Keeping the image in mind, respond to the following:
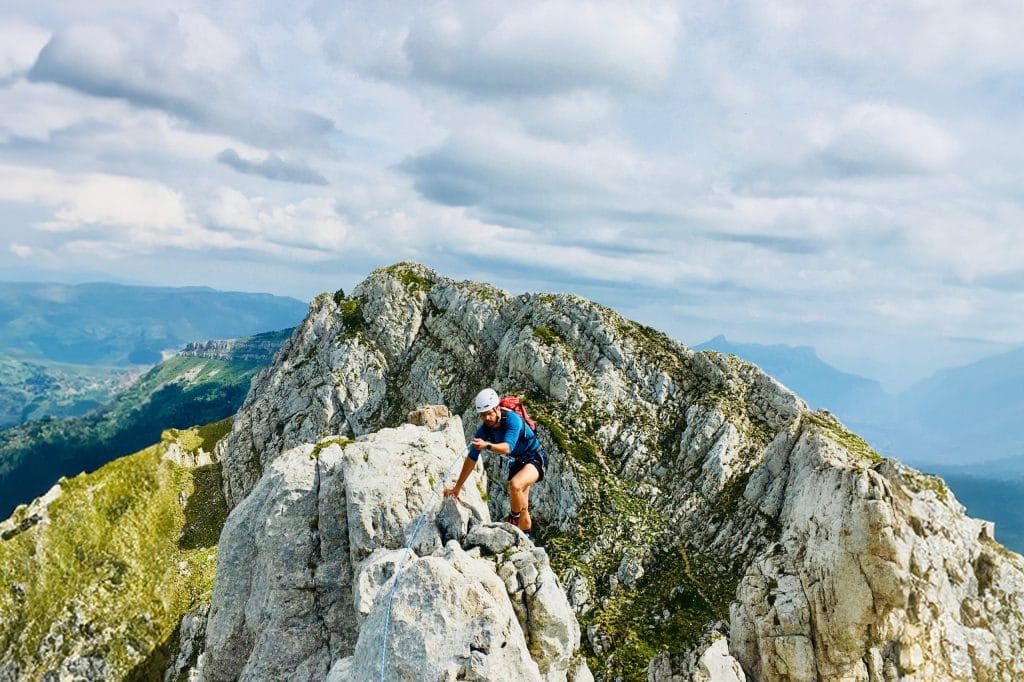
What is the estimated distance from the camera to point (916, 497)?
3759 cm

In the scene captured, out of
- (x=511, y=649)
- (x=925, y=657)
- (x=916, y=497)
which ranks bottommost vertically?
(x=925, y=657)

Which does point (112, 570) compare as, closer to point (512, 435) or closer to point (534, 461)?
point (534, 461)

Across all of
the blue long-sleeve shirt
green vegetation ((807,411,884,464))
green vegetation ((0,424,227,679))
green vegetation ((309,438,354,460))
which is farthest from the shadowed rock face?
green vegetation ((0,424,227,679))

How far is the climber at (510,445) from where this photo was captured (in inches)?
936

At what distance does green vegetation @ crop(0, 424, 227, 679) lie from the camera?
49531mm

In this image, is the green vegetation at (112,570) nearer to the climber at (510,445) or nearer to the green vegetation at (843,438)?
the climber at (510,445)

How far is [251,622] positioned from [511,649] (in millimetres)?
17298

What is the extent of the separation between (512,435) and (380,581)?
28.0 feet

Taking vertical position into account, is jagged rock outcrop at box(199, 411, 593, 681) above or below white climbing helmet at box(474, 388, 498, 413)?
below

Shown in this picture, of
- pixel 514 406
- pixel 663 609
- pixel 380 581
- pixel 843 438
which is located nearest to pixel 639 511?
pixel 663 609

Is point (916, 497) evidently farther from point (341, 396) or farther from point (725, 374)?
point (341, 396)

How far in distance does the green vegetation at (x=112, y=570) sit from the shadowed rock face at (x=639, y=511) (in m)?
9.35

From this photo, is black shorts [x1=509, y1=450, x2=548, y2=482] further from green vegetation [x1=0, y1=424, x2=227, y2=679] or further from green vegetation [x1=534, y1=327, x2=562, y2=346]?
green vegetation [x1=534, y1=327, x2=562, y2=346]

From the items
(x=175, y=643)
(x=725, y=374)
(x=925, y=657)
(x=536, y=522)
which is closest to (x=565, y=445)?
(x=536, y=522)
